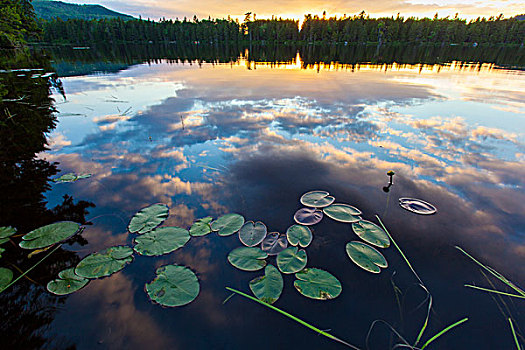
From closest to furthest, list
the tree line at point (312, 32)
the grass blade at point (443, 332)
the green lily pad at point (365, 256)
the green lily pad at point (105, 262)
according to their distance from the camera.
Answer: the grass blade at point (443, 332)
the green lily pad at point (105, 262)
the green lily pad at point (365, 256)
the tree line at point (312, 32)

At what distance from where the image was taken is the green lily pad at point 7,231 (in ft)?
11.2

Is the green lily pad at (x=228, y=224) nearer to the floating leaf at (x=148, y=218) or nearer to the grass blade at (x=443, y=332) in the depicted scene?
Answer: the floating leaf at (x=148, y=218)

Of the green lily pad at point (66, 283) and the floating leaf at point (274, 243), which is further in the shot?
the floating leaf at point (274, 243)

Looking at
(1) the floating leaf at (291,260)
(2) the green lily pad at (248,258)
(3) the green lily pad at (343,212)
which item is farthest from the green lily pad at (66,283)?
(3) the green lily pad at (343,212)

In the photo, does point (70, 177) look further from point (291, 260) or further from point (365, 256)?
point (365, 256)

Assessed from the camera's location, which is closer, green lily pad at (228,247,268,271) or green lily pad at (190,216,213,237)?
green lily pad at (228,247,268,271)

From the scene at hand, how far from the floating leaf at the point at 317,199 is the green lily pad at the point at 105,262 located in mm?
3211

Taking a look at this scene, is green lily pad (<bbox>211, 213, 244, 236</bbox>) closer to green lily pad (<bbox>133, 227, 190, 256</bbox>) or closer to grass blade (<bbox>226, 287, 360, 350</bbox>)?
green lily pad (<bbox>133, 227, 190, 256</bbox>)

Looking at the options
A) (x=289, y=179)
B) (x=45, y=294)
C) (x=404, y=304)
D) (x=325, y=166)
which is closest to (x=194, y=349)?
(x=45, y=294)

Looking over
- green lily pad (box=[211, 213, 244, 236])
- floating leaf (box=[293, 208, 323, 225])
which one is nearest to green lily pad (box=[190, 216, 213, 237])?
green lily pad (box=[211, 213, 244, 236])

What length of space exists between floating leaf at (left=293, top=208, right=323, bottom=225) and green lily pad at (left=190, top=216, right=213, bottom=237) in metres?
1.61

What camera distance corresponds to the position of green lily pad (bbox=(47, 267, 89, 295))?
105 inches

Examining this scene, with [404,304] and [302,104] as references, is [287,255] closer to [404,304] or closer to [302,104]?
[404,304]

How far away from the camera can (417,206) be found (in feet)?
14.0
